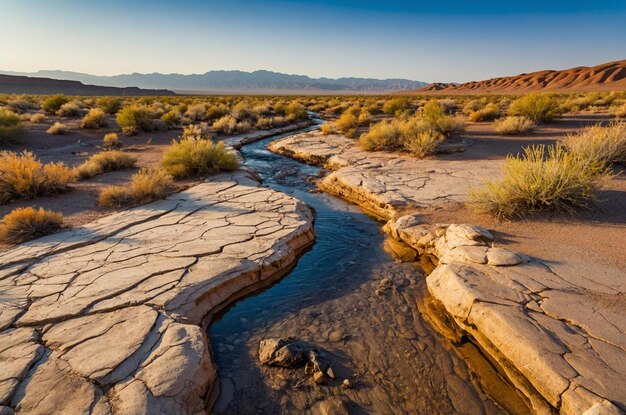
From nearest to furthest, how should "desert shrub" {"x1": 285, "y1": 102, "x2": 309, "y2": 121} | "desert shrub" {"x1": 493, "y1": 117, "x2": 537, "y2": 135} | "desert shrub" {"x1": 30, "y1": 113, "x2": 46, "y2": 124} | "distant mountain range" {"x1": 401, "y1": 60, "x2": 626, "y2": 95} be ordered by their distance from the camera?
"desert shrub" {"x1": 493, "y1": 117, "x2": 537, "y2": 135} → "desert shrub" {"x1": 30, "y1": 113, "x2": 46, "y2": 124} → "desert shrub" {"x1": 285, "y1": 102, "x2": 309, "y2": 121} → "distant mountain range" {"x1": 401, "y1": 60, "x2": 626, "y2": 95}

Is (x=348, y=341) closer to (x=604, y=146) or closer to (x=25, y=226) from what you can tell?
(x=25, y=226)

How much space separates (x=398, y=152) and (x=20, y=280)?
992cm

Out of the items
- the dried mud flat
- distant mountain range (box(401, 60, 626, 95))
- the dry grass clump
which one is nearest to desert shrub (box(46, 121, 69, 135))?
the dry grass clump

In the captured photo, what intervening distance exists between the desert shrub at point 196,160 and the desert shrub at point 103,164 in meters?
1.50

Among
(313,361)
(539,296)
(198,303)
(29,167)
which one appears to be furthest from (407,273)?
(29,167)

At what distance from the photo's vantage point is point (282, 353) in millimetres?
3430

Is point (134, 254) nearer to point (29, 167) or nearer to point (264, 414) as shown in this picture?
point (264, 414)

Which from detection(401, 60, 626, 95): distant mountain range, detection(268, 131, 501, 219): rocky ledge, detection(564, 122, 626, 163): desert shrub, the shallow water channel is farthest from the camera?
detection(401, 60, 626, 95): distant mountain range

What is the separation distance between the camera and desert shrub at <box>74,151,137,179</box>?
9.07m

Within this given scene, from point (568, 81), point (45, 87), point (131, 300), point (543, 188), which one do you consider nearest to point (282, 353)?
point (131, 300)

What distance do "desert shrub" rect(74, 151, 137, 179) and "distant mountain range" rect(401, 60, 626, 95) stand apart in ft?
229

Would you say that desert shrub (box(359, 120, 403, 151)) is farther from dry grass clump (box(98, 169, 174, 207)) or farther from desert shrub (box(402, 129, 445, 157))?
dry grass clump (box(98, 169, 174, 207))

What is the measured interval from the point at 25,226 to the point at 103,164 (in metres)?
4.58

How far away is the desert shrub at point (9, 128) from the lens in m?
12.3
